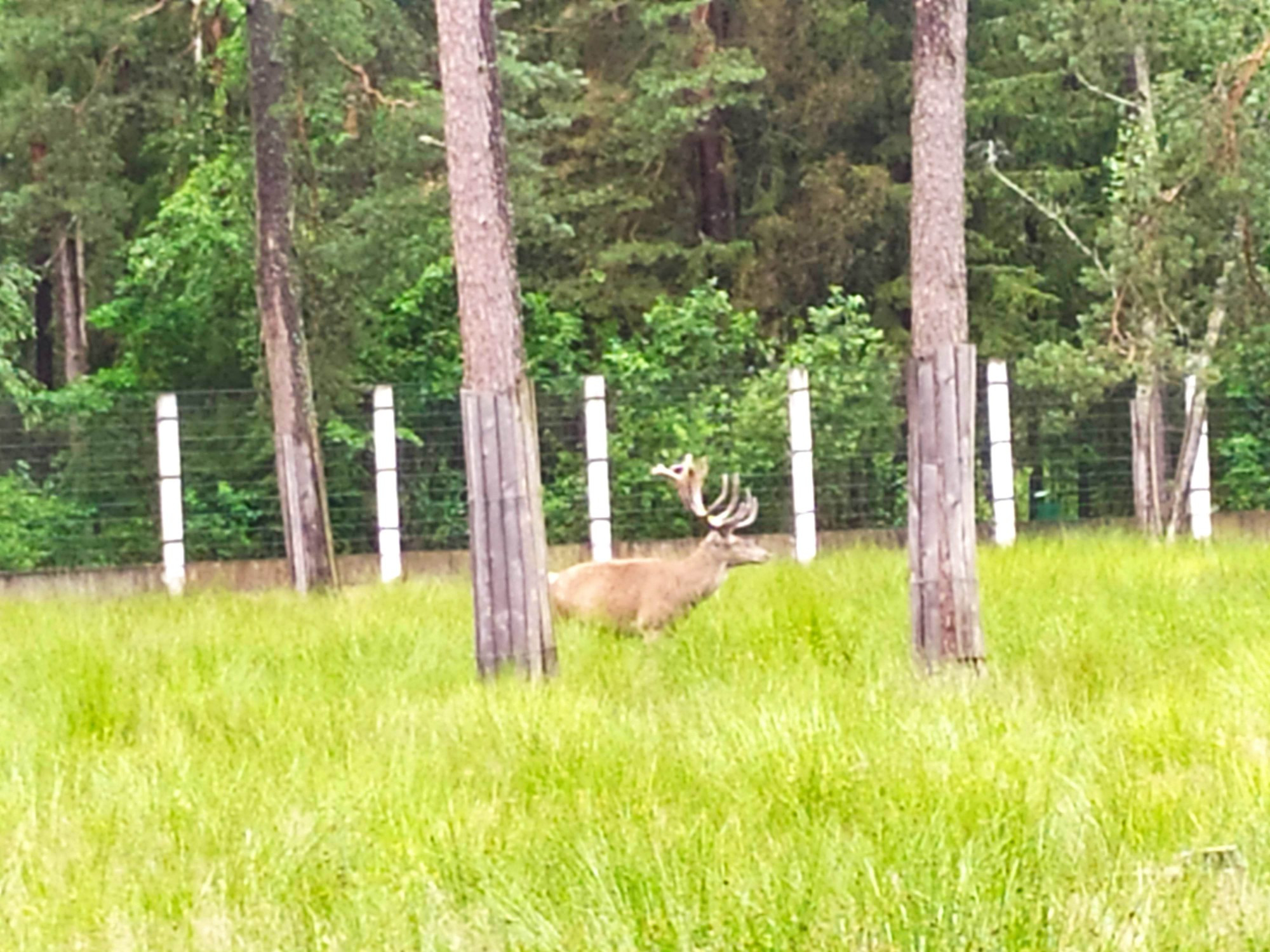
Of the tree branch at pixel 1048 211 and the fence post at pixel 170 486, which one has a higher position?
the tree branch at pixel 1048 211

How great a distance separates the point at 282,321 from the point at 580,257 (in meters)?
10.9

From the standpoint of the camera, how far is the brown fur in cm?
1089

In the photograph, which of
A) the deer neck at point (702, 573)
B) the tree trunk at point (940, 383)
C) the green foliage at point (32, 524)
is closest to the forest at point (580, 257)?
the green foliage at point (32, 524)

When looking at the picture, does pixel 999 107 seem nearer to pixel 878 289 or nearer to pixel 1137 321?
pixel 878 289

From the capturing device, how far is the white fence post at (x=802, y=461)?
691 inches

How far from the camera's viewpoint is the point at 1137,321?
1820cm

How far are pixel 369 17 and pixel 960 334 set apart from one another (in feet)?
35.9

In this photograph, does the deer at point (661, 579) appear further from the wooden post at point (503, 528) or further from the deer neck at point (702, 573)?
the wooden post at point (503, 528)

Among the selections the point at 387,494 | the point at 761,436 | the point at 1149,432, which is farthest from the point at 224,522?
the point at 1149,432

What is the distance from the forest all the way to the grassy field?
8.14 meters

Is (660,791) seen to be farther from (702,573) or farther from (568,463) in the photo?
(568,463)

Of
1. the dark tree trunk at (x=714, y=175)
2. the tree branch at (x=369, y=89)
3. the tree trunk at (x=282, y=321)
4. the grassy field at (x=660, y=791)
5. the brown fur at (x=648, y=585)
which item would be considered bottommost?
the grassy field at (x=660, y=791)

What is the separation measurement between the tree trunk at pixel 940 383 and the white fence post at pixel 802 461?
358 inches

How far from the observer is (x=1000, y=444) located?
1803 cm
